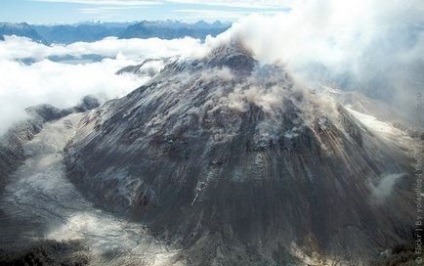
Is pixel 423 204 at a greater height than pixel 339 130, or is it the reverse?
pixel 339 130

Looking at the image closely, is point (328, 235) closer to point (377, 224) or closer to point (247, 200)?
point (377, 224)

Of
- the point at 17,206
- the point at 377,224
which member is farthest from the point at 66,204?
the point at 377,224

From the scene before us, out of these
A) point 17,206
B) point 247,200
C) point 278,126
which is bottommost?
point 17,206

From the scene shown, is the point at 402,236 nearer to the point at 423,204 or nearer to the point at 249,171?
the point at 423,204

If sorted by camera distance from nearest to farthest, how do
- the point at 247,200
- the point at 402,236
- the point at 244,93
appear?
1. the point at 402,236
2. the point at 247,200
3. the point at 244,93

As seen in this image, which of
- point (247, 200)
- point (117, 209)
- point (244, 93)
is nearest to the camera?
point (247, 200)

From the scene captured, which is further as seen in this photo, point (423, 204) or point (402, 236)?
point (423, 204)
